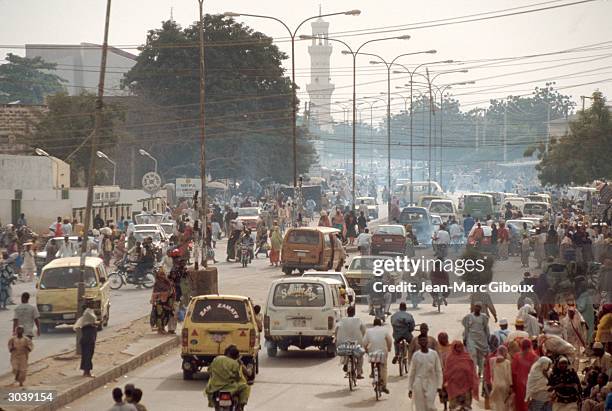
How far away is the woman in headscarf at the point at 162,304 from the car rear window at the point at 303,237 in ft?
50.6

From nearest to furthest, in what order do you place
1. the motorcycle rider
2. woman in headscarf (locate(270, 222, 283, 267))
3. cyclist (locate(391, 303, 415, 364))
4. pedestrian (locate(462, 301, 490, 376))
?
the motorcycle rider
pedestrian (locate(462, 301, 490, 376))
cyclist (locate(391, 303, 415, 364))
woman in headscarf (locate(270, 222, 283, 267))

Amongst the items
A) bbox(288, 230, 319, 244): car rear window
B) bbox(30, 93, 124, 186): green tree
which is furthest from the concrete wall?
bbox(288, 230, 319, 244): car rear window

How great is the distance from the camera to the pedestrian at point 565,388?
16.9 metres

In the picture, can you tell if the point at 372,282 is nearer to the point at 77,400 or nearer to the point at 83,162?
the point at 77,400

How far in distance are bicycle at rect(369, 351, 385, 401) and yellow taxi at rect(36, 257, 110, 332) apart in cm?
1066

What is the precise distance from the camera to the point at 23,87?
13688cm

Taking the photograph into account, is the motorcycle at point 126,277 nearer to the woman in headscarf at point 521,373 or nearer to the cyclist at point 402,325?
the cyclist at point 402,325

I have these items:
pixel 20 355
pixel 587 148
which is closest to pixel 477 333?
pixel 20 355

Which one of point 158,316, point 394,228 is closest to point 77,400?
point 158,316

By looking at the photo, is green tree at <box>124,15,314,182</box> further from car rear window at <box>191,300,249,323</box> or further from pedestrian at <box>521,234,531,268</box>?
car rear window at <box>191,300,249,323</box>

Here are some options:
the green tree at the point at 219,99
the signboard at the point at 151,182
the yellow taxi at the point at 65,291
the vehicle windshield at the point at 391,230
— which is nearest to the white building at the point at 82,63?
the green tree at the point at 219,99

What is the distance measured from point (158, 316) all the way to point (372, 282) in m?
5.82

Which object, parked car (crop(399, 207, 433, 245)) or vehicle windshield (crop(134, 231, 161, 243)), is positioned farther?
parked car (crop(399, 207, 433, 245))

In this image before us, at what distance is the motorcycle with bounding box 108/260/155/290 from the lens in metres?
42.9
